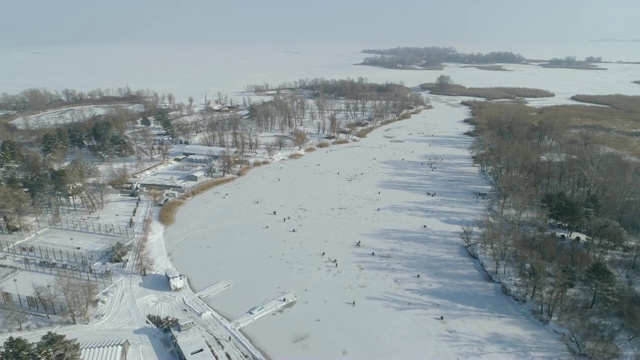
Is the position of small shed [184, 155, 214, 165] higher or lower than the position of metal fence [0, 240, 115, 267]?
higher

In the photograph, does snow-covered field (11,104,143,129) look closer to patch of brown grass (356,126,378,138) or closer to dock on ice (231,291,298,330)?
patch of brown grass (356,126,378,138)

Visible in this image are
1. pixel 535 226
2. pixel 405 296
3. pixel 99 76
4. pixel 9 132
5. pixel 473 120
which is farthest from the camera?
pixel 99 76

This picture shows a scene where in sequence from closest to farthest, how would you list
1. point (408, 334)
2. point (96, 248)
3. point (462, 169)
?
1. point (408, 334)
2. point (96, 248)
3. point (462, 169)

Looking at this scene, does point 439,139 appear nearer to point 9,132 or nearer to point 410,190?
point 410,190

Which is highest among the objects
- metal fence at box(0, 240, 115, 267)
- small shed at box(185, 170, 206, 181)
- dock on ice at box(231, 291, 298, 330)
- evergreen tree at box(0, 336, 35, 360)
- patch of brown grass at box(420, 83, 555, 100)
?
patch of brown grass at box(420, 83, 555, 100)

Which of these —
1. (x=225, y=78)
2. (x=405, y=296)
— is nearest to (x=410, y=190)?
(x=405, y=296)

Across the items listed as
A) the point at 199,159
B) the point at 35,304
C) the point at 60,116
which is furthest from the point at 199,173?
the point at 60,116

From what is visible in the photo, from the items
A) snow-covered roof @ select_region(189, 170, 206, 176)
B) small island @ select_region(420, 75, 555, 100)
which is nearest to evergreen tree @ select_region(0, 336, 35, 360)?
snow-covered roof @ select_region(189, 170, 206, 176)

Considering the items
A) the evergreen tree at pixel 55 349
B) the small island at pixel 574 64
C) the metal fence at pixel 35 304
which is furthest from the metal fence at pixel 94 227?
the small island at pixel 574 64

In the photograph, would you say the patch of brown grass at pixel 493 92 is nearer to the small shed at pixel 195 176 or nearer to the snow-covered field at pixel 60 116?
the snow-covered field at pixel 60 116
